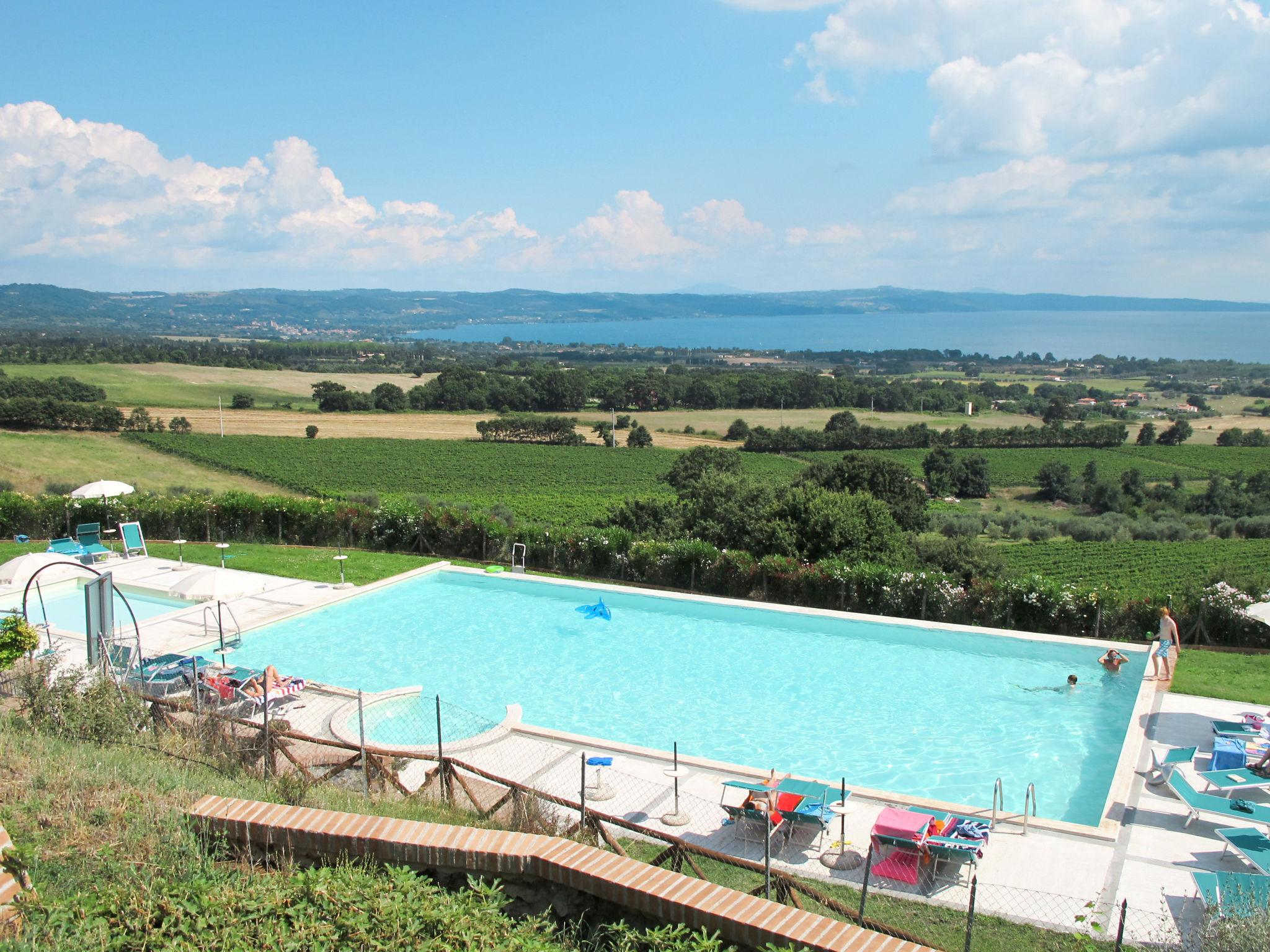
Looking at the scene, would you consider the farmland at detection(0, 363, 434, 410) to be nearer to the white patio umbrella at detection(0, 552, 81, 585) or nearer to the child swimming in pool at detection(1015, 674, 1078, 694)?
the white patio umbrella at detection(0, 552, 81, 585)

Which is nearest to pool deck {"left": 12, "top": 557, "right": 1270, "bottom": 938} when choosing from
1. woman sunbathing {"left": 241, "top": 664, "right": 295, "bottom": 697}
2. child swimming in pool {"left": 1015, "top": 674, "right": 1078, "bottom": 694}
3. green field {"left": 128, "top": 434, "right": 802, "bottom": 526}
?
woman sunbathing {"left": 241, "top": 664, "right": 295, "bottom": 697}

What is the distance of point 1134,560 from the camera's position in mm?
34406

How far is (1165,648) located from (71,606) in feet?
65.1

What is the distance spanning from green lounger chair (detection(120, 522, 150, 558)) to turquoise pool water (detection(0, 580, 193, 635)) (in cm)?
176

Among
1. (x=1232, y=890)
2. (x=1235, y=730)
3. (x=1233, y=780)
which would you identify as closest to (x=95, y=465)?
(x=1235, y=730)

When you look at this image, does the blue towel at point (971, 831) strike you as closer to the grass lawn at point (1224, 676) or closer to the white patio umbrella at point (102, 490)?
the grass lawn at point (1224, 676)

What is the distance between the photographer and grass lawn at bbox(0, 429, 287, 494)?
41.9 metres

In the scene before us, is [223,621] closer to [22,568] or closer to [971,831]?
[22,568]

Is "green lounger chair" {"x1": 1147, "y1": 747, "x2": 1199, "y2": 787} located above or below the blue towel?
below

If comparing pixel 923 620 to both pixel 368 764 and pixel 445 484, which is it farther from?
pixel 445 484

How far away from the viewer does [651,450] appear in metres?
70.1

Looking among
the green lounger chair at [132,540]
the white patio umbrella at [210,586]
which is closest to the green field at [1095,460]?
the green lounger chair at [132,540]

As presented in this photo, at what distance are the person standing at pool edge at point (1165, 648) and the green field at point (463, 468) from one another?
81.1ft

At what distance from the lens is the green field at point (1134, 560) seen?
2977 cm
